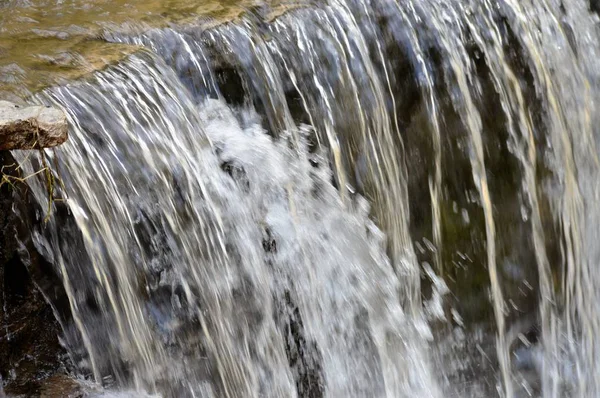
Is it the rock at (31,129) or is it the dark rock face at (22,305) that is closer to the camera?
the rock at (31,129)

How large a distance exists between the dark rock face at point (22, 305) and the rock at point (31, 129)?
26 cm

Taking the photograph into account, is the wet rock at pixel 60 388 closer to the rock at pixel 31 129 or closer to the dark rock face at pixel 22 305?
the dark rock face at pixel 22 305

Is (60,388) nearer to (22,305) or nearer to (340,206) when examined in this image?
(22,305)

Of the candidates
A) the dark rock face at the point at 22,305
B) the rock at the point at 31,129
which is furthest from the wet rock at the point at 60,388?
the rock at the point at 31,129

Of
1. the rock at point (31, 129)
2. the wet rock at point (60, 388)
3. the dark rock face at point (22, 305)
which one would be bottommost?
the wet rock at point (60, 388)

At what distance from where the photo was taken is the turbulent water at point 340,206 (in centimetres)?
312

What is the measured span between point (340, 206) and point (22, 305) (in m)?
1.43

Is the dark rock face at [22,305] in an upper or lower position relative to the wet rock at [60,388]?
upper

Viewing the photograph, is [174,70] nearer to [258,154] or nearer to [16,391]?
[258,154]

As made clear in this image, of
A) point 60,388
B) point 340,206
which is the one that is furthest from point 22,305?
point 340,206

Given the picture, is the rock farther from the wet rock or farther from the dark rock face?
the wet rock

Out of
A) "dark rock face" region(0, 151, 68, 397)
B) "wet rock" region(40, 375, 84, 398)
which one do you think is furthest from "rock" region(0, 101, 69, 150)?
"wet rock" region(40, 375, 84, 398)

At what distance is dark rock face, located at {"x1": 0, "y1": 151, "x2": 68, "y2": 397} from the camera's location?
9.31 feet

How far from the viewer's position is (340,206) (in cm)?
380
